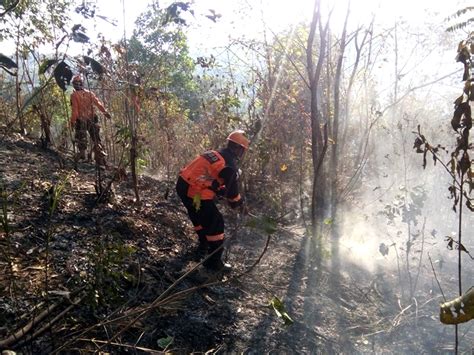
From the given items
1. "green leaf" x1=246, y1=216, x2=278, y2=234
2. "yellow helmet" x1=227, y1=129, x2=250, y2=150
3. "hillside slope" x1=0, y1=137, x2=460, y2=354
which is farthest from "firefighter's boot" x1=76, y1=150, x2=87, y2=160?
"green leaf" x1=246, y1=216, x2=278, y2=234

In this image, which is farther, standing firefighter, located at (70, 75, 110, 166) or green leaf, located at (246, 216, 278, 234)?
standing firefighter, located at (70, 75, 110, 166)

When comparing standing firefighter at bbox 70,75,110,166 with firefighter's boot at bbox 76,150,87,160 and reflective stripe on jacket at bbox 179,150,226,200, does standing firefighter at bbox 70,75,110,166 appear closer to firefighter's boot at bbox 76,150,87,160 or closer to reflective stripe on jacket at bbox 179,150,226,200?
firefighter's boot at bbox 76,150,87,160

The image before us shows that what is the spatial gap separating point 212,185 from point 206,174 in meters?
0.13

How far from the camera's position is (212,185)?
4.46 meters

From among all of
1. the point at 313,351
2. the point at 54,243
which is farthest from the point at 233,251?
the point at 54,243

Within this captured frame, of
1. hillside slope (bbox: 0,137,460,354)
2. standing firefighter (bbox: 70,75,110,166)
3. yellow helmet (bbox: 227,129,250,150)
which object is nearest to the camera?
hillside slope (bbox: 0,137,460,354)

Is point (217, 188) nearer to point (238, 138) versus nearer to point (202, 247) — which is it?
point (238, 138)

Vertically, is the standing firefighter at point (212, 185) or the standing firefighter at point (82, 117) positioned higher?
the standing firefighter at point (82, 117)

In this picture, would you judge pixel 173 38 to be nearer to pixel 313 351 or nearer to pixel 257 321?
pixel 257 321

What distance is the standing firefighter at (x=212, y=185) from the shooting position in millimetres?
4402

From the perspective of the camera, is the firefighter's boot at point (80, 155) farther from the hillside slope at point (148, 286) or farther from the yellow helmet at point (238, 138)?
the yellow helmet at point (238, 138)

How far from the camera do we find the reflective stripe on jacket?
14.4 feet

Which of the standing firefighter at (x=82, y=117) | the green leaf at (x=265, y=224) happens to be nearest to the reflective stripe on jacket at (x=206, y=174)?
the standing firefighter at (x=82, y=117)

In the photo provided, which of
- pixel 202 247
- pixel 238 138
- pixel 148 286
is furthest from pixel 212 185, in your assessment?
pixel 148 286
